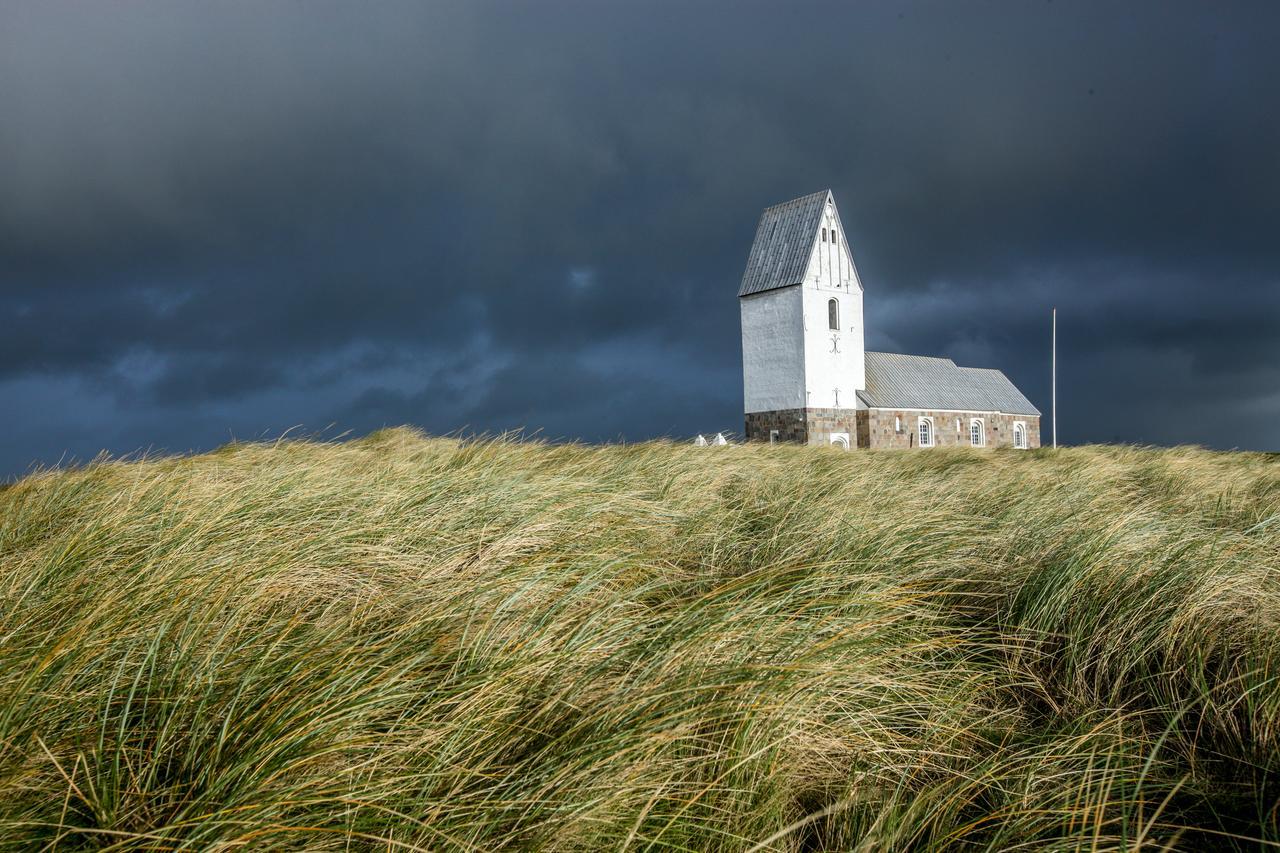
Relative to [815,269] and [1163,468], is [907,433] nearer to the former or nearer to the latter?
[815,269]

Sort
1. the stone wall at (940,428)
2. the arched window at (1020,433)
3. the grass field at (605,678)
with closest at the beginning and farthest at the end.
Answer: the grass field at (605,678)
the stone wall at (940,428)
the arched window at (1020,433)

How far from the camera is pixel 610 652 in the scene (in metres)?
2.21

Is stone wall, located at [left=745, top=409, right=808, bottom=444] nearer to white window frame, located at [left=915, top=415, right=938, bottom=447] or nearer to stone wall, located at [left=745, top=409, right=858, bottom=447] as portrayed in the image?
stone wall, located at [left=745, top=409, right=858, bottom=447]

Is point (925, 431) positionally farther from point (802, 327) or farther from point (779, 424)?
point (802, 327)

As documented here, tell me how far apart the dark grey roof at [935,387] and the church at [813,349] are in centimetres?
9

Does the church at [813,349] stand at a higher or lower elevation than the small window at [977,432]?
higher

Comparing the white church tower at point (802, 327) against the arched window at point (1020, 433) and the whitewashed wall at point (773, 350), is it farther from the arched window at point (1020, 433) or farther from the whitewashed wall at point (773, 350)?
the arched window at point (1020, 433)

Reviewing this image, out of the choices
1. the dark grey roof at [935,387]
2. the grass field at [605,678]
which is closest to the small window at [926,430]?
the dark grey roof at [935,387]

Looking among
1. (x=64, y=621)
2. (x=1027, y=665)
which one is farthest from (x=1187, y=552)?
(x=64, y=621)

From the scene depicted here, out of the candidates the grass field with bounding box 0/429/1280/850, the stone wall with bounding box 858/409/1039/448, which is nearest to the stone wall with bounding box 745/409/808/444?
the stone wall with bounding box 858/409/1039/448

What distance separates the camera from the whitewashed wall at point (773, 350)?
94.2 ft

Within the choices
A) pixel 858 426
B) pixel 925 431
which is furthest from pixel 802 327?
pixel 925 431

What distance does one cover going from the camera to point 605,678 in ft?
6.63

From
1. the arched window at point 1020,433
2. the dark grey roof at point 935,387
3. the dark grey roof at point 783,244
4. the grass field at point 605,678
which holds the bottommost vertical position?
the grass field at point 605,678
